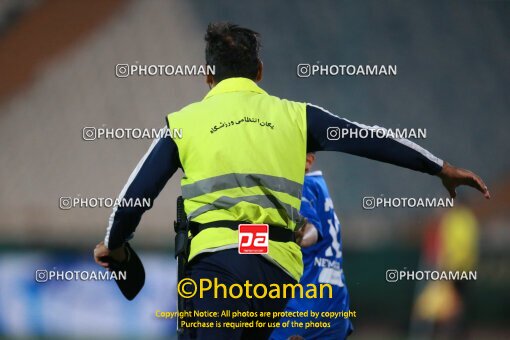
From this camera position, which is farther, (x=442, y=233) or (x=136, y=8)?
(x=442, y=233)

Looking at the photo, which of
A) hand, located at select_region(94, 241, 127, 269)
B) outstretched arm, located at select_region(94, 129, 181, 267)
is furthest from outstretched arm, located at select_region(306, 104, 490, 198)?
hand, located at select_region(94, 241, 127, 269)

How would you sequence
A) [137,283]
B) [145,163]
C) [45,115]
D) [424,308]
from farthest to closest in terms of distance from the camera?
1. [424,308]
2. [45,115]
3. [137,283]
4. [145,163]

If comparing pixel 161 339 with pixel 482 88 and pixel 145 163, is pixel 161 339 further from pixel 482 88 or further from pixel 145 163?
pixel 145 163

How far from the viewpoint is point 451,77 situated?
14.4ft

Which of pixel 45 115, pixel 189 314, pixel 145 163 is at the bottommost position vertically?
pixel 189 314

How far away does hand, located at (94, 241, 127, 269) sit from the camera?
2.75 meters

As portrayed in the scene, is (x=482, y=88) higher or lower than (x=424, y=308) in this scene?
higher

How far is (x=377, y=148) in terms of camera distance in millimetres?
2596

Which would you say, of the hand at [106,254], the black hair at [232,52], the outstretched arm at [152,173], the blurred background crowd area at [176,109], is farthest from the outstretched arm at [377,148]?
the blurred background crowd area at [176,109]

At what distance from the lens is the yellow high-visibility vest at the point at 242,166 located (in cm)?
246

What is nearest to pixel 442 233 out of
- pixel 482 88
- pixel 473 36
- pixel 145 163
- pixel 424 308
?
pixel 424 308

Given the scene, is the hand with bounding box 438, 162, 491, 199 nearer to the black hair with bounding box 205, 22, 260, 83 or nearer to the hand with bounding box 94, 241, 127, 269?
the black hair with bounding box 205, 22, 260, 83

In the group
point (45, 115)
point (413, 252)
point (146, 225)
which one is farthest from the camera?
point (413, 252)

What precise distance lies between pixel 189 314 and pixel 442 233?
9.69 ft
